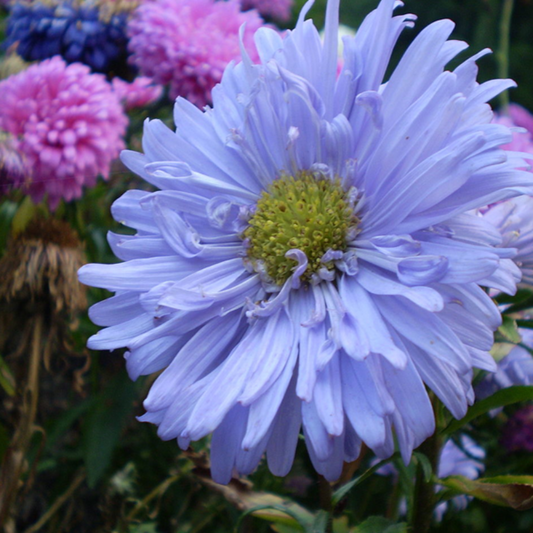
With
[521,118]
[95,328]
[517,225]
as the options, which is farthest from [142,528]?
[521,118]

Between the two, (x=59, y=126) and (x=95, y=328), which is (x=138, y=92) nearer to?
(x=59, y=126)

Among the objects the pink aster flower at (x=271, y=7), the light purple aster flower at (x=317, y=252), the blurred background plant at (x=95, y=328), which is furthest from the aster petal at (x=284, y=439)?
the pink aster flower at (x=271, y=7)

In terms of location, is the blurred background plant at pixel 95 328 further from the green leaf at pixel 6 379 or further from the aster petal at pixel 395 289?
the aster petal at pixel 395 289

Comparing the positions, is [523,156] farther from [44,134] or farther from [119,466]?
[119,466]

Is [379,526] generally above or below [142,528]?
above

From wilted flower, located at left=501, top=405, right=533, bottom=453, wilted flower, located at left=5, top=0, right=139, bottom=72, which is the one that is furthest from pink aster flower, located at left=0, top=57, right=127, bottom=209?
wilted flower, located at left=501, top=405, right=533, bottom=453
